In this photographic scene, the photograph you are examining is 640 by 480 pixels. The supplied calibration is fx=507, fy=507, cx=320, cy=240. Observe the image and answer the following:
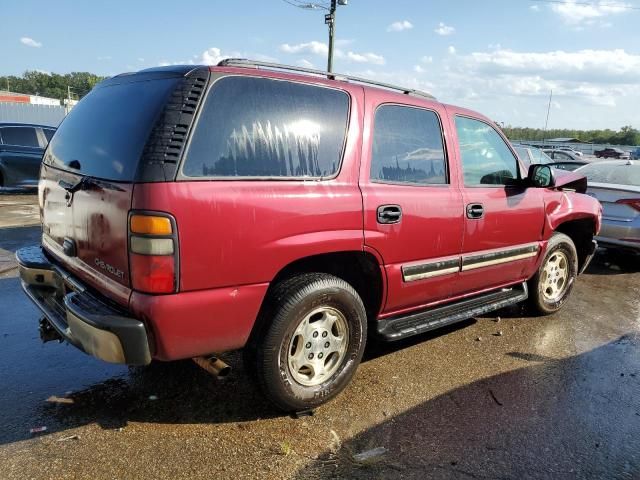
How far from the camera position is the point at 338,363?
315 centimetres

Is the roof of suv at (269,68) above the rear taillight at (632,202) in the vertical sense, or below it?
above

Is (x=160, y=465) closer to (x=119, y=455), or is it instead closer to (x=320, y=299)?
(x=119, y=455)

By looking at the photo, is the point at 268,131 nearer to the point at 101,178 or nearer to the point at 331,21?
the point at 101,178

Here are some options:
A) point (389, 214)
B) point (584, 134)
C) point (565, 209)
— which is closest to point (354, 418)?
point (389, 214)

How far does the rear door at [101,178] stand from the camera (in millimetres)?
2463

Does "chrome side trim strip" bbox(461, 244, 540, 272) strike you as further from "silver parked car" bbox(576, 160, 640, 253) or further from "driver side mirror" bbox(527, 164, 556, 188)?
"silver parked car" bbox(576, 160, 640, 253)

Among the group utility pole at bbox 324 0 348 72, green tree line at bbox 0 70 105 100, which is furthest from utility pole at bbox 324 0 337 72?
green tree line at bbox 0 70 105 100

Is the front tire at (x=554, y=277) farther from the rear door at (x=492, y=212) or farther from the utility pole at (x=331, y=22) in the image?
the utility pole at (x=331, y=22)

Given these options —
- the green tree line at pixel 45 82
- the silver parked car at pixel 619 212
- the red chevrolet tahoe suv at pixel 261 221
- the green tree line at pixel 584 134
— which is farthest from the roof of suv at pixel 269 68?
the green tree line at pixel 45 82

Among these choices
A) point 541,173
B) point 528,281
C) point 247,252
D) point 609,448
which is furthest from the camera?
point 528,281

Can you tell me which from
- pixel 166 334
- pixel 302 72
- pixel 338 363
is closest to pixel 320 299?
pixel 338 363

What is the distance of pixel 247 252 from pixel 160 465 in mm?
1135

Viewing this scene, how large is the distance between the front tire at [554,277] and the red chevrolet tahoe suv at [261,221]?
1152 mm

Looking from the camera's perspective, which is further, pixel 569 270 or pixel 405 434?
pixel 569 270
